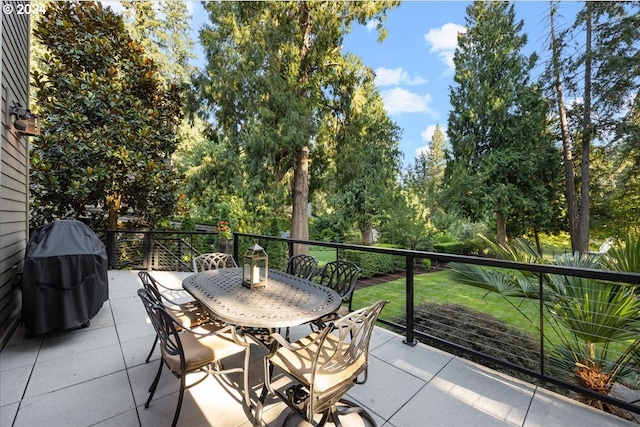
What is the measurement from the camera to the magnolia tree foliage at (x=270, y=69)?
662cm

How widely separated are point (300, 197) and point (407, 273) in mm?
5717

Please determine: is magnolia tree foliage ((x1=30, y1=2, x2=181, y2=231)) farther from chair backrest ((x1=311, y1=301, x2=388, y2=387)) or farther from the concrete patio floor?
chair backrest ((x1=311, y1=301, x2=388, y2=387))

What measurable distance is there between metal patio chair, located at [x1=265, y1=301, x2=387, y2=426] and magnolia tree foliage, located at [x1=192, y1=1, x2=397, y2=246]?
576 centimetres

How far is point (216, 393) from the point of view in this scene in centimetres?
193

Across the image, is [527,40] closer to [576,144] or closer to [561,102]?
[561,102]

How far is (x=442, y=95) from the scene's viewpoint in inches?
567

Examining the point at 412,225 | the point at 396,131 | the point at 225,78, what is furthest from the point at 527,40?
the point at 225,78

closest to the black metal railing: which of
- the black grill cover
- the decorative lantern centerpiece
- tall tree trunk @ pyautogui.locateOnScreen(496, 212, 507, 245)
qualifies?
the decorative lantern centerpiece

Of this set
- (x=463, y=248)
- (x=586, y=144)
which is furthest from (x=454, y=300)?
(x=586, y=144)

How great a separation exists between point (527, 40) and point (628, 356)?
15453mm

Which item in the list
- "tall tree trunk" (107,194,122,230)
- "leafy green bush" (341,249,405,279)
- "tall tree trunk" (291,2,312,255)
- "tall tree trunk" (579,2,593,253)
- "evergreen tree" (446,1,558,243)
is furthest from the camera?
"evergreen tree" (446,1,558,243)

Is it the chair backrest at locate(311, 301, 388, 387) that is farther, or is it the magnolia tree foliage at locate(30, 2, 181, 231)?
the magnolia tree foliage at locate(30, 2, 181, 231)

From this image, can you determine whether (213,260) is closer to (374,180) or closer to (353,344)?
(353,344)

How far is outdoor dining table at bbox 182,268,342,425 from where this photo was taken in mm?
1682
